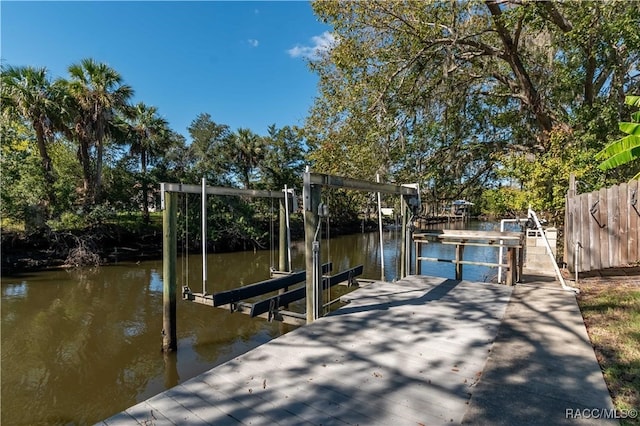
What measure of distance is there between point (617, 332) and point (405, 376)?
8.25ft

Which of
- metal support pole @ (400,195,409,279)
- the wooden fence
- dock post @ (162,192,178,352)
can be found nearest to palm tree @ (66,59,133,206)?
dock post @ (162,192,178,352)

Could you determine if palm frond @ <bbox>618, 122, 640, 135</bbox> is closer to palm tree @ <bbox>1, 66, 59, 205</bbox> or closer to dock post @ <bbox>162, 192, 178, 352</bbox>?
dock post @ <bbox>162, 192, 178, 352</bbox>

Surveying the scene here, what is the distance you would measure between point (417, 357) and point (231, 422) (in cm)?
177

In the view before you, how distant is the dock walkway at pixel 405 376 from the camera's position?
2.32 m

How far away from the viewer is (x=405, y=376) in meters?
2.85

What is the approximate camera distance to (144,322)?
7.75 m

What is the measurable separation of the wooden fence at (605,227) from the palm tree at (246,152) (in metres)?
20.7

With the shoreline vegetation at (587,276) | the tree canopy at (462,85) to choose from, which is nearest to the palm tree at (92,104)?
the shoreline vegetation at (587,276)

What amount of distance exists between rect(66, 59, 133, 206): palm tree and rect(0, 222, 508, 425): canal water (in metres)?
5.25

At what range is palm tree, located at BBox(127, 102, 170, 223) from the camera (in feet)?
64.3

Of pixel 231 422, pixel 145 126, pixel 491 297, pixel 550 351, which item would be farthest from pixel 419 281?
pixel 145 126

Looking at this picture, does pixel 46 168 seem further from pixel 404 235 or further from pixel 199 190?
pixel 404 235

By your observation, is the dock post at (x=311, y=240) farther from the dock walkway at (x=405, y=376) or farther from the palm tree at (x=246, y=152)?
the palm tree at (x=246, y=152)

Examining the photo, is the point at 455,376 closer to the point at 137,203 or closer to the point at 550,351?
the point at 550,351
